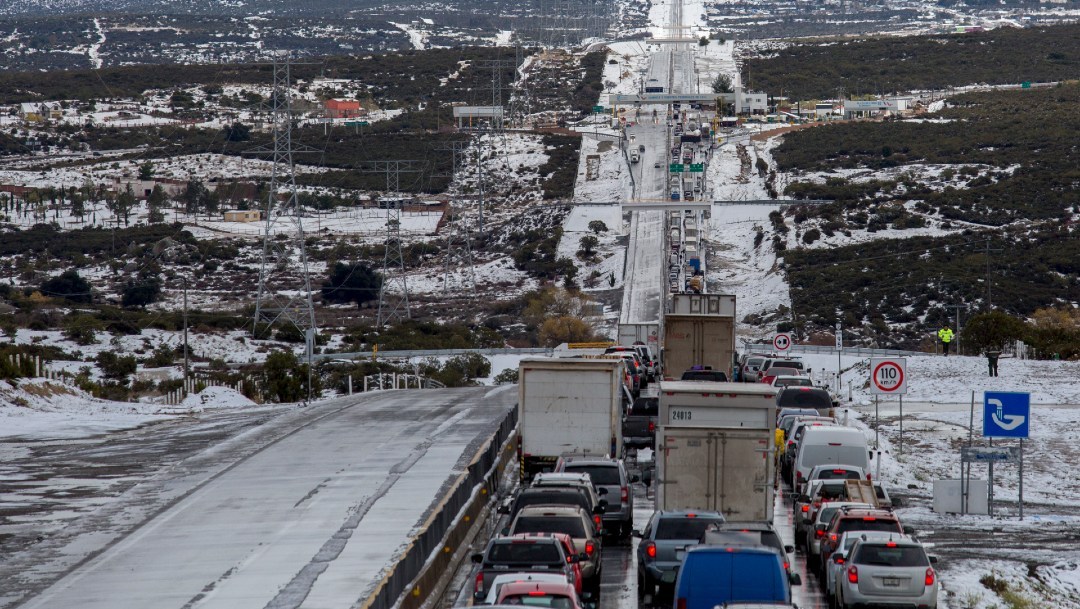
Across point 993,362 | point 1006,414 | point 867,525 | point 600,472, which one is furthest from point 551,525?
point 993,362

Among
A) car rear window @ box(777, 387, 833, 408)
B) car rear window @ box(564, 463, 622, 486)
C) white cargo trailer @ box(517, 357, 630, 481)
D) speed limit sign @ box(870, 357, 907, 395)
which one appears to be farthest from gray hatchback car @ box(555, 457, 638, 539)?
car rear window @ box(777, 387, 833, 408)

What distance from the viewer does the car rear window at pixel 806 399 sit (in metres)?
37.6

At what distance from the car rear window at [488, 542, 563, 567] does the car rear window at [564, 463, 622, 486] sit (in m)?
6.31

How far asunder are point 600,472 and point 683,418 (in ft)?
6.56

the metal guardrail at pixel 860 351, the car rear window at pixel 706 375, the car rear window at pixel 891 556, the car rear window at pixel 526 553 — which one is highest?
the car rear window at pixel 706 375

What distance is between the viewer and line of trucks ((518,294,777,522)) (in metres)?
24.2

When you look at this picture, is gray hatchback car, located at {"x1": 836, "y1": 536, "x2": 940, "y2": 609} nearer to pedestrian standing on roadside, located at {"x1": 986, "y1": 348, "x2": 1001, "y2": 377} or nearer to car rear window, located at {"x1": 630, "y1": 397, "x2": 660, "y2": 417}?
car rear window, located at {"x1": 630, "y1": 397, "x2": 660, "y2": 417}

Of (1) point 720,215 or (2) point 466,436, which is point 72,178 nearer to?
(1) point 720,215

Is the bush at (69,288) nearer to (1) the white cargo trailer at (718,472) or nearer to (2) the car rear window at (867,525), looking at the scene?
(1) the white cargo trailer at (718,472)

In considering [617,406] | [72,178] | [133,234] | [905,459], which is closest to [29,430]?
[617,406]

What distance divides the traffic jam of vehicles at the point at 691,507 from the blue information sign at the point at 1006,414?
252 centimetres

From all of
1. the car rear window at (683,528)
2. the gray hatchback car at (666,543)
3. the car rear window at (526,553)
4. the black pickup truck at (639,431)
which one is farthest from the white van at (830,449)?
the car rear window at (526,553)

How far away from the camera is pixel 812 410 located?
35688 millimetres

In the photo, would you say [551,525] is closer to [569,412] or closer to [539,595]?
[539,595]
